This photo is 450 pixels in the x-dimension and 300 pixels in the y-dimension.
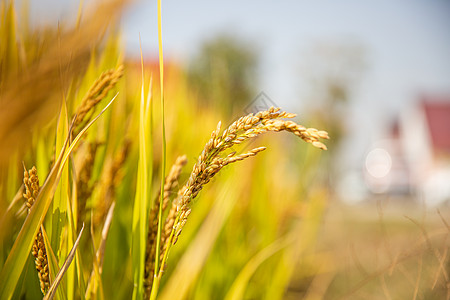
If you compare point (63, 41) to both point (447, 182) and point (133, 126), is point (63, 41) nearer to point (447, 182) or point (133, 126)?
point (133, 126)

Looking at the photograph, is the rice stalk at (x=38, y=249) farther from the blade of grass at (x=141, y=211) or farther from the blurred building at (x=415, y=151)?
the blurred building at (x=415, y=151)

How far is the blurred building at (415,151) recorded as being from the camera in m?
22.1

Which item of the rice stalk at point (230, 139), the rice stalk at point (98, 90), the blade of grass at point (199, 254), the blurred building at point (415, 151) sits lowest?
the blurred building at point (415, 151)

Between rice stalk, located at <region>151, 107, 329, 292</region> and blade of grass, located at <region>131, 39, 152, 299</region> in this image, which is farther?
blade of grass, located at <region>131, 39, 152, 299</region>

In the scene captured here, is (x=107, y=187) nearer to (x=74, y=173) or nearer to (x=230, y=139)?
(x=74, y=173)

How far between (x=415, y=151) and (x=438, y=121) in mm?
2708

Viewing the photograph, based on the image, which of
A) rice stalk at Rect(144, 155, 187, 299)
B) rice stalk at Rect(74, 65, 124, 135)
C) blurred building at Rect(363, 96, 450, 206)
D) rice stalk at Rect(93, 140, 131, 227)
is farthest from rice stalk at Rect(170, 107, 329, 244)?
blurred building at Rect(363, 96, 450, 206)

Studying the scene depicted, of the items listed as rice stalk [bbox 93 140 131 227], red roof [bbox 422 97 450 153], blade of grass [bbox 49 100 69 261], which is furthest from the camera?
red roof [bbox 422 97 450 153]

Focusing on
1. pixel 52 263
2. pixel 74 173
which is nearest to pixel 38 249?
pixel 52 263

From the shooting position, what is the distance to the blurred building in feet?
72.6

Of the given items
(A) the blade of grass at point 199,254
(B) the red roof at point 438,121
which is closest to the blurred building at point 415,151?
(B) the red roof at point 438,121

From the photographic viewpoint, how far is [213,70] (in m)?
1.95

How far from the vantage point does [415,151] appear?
26828mm

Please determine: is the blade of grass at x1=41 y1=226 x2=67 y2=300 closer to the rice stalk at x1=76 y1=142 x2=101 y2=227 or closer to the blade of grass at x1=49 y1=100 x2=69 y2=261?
the blade of grass at x1=49 y1=100 x2=69 y2=261
